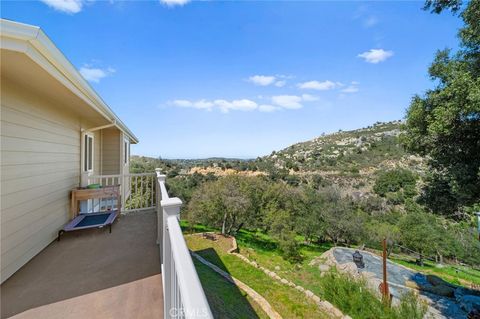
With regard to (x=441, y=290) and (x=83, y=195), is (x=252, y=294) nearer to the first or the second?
(x=83, y=195)

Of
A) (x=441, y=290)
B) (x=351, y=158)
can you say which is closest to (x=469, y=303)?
(x=441, y=290)

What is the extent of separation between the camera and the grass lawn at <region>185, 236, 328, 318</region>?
706 centimetres

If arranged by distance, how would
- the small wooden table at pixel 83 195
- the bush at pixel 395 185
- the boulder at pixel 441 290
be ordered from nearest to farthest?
the small wooden table at pixel 83 195, the boulder at pixel 441 290, the bush at pixel 395 185

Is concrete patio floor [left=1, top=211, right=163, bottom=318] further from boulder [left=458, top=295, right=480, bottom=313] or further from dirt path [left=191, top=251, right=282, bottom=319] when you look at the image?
boulder [left=458, top=295, right=480, bottom=313]

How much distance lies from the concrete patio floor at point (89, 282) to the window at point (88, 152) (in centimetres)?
256

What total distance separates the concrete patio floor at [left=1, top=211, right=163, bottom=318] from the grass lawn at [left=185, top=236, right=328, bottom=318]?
3910mm

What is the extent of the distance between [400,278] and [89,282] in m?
15.4

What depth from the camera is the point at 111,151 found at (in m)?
8.26

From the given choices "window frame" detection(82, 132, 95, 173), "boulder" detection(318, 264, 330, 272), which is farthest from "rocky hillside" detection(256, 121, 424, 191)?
"window frame" detection(82, 132, 95, 173)

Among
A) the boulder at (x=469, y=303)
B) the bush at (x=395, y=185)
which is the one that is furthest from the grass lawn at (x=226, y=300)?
the bush at (x=395, y=185)

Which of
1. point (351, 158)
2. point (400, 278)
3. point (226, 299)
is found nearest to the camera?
point (226, 299)

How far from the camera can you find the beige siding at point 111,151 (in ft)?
26.8

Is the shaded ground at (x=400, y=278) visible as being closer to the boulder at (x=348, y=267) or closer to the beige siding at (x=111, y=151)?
the boulder at (x=348, y=267)

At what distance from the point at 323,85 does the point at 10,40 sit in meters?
24.9
